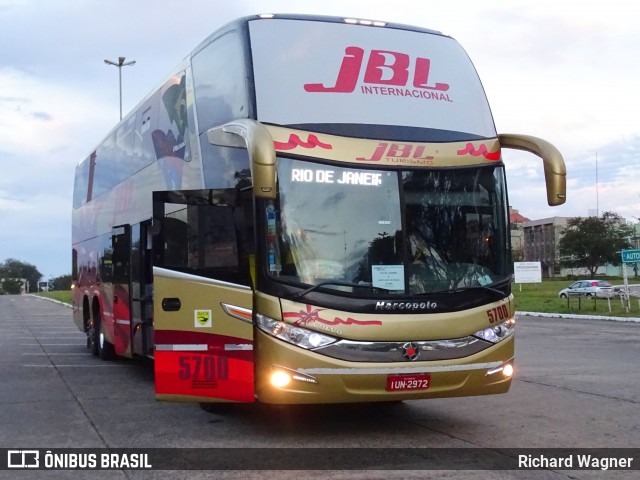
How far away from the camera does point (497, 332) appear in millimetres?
7457

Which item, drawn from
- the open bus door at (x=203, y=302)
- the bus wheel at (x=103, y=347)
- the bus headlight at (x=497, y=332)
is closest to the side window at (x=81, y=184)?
the bus wheel at (x=103, y=347)

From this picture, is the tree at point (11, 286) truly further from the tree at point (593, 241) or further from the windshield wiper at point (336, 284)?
the windshield wiper at point (336, 284)

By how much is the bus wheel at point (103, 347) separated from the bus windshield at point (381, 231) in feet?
29.2

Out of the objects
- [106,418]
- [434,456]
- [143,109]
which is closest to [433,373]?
[434,456]

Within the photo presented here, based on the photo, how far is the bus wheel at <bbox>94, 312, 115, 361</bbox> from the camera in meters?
14.9

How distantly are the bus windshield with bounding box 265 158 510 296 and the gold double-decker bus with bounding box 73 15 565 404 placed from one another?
0.01 metres

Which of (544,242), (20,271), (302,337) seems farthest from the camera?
(20,271)

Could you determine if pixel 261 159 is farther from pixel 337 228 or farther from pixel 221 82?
pixel 221 82

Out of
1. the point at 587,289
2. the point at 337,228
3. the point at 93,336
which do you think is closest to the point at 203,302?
the point at 337,228

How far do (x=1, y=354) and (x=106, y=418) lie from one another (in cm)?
891

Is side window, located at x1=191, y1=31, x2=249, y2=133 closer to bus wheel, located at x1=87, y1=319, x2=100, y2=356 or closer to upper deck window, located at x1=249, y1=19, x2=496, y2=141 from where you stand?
upper deck window, located at x1=249, y1=19, x2=496, y2=141

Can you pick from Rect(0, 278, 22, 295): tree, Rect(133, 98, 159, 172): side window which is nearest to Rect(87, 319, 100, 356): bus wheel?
Rect(133, 98, 159, 172): side window

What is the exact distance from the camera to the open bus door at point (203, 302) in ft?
23.3

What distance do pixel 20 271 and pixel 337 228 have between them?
18073 cm
